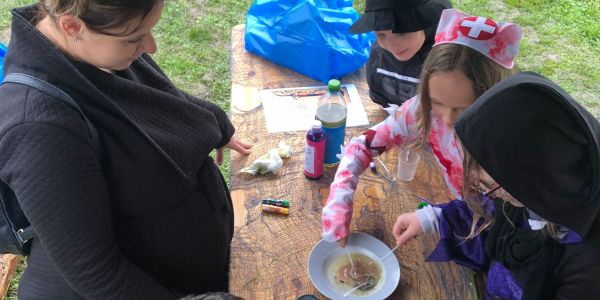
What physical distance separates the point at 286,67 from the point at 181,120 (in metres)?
1.22

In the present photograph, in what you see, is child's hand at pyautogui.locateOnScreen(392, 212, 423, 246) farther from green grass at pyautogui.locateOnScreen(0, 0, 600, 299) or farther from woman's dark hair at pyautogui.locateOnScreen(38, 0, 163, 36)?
green grass at pyautogui.locateOnScreen(0, 0, 600, 299)

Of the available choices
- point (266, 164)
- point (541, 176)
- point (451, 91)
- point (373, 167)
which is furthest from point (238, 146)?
point (541, 176)

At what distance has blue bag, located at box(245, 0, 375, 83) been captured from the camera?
2.52 metres

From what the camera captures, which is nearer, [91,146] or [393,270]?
[91,146]

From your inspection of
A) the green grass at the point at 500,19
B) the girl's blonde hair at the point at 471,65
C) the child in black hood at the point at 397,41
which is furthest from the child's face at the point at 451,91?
the green grass at the point at 500,19

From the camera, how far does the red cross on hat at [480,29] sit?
165 centimetres

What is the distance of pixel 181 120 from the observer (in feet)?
5.06

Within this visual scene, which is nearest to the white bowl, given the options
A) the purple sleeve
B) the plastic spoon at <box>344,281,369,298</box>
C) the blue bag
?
the plastic spoon at <box>344,281,369,298</box>

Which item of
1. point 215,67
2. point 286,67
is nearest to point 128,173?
point 286,67

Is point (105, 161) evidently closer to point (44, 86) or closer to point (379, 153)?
point (44, 86)

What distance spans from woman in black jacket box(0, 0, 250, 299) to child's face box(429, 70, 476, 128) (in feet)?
2.60

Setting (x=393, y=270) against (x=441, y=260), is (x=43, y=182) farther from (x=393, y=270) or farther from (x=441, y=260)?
(x=441, y=260)

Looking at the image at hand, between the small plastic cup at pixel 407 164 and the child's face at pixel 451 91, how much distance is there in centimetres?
30

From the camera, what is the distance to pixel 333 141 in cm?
199
